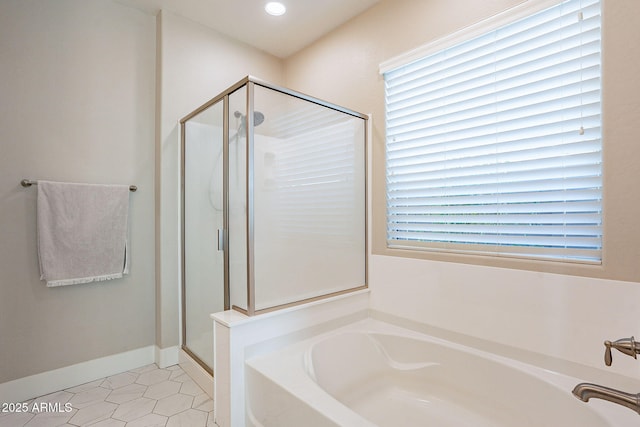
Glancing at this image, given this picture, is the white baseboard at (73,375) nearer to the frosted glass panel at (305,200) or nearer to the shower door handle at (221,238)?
the shower door handle at (221,238)

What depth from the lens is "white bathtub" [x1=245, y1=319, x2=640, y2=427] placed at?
1.21 meters

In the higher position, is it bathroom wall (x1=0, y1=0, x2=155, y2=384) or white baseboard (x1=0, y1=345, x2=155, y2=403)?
bathroom wall (x1=0, y1=0, x2=155, y2=384)

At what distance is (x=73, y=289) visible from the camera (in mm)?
2045

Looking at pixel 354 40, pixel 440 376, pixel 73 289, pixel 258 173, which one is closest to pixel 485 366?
pixel 440 376

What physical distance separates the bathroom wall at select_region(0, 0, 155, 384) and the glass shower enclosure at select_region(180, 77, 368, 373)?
0.35 meters

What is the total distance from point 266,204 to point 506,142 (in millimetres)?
1292

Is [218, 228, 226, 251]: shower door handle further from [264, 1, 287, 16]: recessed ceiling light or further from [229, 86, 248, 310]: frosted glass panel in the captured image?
[264, 1, 287, 16]: recessed ceiling light

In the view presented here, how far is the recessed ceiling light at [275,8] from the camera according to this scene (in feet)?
7.37

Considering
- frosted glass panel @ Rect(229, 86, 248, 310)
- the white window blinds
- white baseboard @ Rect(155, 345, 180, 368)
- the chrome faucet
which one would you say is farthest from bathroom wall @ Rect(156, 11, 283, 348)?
the chrome faucet

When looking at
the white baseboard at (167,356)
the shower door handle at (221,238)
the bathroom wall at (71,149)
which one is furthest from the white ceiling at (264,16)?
the white baseboard at (167,356)

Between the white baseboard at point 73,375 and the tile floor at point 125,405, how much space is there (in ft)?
0.15

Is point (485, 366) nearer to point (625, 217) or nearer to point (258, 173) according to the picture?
point (625, 217)

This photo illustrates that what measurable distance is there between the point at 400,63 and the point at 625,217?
4.70 feet

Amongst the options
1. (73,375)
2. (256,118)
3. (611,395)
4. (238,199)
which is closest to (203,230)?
(238,199)
